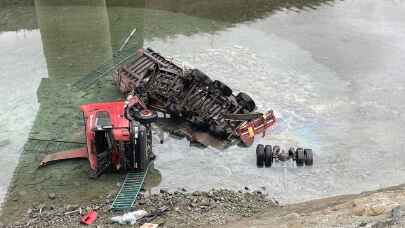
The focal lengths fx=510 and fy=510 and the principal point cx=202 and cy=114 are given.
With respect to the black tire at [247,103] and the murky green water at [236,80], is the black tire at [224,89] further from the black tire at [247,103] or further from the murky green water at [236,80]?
the murky green water at [236,80]

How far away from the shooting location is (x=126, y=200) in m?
14.1

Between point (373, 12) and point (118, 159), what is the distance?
20.2 metres

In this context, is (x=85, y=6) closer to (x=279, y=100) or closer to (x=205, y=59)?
(x=205, y=59)

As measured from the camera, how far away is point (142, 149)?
48.0ft

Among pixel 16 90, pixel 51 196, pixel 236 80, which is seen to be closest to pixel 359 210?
Answer: pixel 51 196

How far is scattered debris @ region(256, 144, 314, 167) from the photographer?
1555cm

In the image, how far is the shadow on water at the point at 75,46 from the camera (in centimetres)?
1498

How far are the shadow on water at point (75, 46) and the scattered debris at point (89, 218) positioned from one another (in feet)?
3.15

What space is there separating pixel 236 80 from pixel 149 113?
6.80 meters

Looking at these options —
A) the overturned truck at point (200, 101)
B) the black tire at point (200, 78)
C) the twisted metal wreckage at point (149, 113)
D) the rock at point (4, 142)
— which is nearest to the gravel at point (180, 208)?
the twisted metal wreckage at point (149, 113)

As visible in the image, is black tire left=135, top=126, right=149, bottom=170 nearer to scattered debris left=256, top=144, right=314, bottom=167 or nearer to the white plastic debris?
the white plastic debris

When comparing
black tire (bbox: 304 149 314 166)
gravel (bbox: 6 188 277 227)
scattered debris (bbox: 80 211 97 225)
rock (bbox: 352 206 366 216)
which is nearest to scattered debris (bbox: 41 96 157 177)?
gravel (bbox: 6 188 277 227)

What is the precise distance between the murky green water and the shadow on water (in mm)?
58

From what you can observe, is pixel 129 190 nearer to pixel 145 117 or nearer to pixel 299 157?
pixel 145 117
